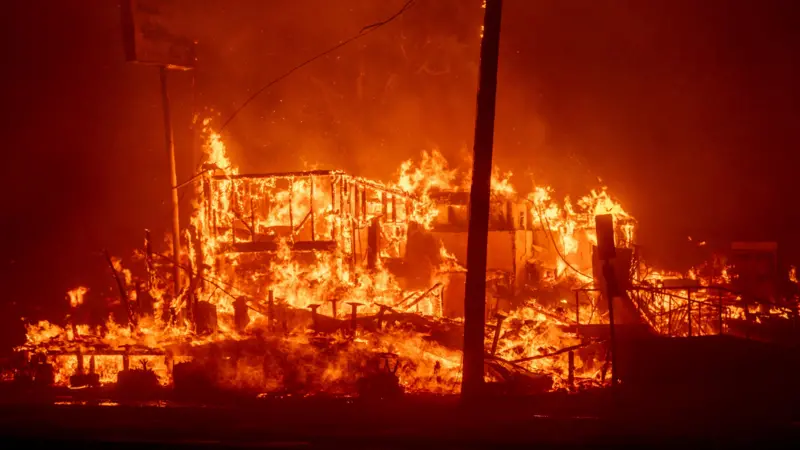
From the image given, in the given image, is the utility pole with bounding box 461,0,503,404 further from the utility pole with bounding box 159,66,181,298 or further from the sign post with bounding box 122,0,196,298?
the utility pole with bounding box 159,66,181,298

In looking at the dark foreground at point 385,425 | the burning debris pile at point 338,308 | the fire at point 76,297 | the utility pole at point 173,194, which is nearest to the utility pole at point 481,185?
the dark foreground at point 385,425

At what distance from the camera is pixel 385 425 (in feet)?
30.6

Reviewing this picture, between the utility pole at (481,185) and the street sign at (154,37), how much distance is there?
10926 mm

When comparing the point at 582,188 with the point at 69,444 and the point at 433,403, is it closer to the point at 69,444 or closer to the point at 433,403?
the point at 433,403

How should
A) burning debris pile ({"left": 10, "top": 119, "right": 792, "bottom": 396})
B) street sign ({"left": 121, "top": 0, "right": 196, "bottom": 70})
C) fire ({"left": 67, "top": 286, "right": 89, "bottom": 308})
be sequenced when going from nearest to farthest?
burning debris pile ({"left": 10, "top": 119, "right": 792, "bottom": 396})
street sign ({"left": 121, "top": 0, "right": 196, "bottom": 70})
fire ({"left": 67, "top": 286, "right": 89, "bottom": 308})

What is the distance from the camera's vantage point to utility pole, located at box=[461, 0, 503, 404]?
9273mm

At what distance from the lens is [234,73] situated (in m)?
29.6

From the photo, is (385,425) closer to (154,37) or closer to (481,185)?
(481,185)

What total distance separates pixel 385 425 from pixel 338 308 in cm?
672

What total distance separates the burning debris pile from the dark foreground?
965 millimetres

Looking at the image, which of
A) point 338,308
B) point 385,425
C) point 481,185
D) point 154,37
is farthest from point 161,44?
point 385,425

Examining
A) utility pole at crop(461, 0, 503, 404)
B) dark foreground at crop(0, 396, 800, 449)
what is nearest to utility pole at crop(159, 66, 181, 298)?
dark foreground at crop(0, 396, 800, 449)

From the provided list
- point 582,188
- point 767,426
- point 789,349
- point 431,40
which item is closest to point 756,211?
point 582,188

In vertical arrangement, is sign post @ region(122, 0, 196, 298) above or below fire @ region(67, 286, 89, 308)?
above
